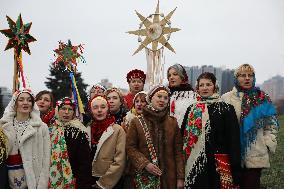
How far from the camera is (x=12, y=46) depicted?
227 inches

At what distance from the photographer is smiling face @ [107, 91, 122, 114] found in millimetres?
5160

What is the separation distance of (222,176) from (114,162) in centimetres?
126

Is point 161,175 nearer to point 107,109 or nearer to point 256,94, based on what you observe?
point 107,109

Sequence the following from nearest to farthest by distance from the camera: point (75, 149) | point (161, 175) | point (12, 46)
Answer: point (161, 175) → point (75, 149) → point (12, 46)

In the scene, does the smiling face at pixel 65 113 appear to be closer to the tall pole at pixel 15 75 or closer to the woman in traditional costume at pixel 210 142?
the tall pole at pixel 15 75

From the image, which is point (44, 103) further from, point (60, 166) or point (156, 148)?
point (156, 148)

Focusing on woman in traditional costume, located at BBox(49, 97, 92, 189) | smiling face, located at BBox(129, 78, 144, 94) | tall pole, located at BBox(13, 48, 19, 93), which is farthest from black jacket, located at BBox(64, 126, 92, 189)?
smiling face, located at BBox(129, 78, 144, 94)

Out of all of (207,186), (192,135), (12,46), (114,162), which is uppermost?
(12,46)

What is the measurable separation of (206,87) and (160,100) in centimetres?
61

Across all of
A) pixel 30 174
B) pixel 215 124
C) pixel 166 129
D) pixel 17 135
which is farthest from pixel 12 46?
pixel 215 124

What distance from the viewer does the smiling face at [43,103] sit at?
5.10 metres

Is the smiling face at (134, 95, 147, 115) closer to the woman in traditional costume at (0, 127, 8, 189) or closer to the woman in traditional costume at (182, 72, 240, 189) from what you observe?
the woman in traditional costume at (182, 72, 240, 189)

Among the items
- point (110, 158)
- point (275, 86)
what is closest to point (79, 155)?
point (110, 158)

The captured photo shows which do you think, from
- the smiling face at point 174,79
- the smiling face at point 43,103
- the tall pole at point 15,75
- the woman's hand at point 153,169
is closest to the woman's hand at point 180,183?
the woman's hand at point 153,169
